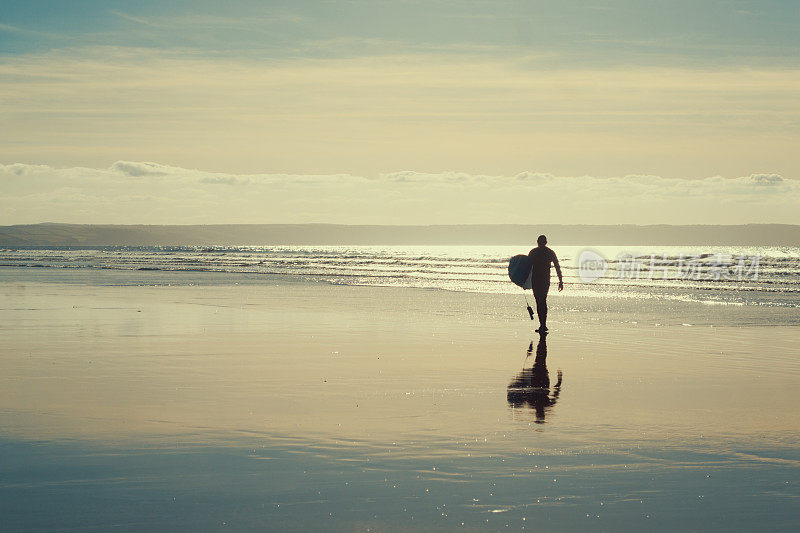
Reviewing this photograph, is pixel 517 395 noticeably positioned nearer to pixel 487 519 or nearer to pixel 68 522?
pixel 487 519

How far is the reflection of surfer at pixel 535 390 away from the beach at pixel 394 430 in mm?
33

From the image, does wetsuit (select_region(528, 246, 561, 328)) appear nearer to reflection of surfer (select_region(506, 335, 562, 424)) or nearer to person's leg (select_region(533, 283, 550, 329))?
person's leg (select_region(533, 283, 550, 329))

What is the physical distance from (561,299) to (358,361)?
17539 mm

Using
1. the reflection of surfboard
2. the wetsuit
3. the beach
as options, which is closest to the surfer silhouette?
the wetsuit

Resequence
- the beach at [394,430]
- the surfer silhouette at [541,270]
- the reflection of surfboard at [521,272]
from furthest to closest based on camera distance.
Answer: the reflection of surfboard at [521,272], the surfer silhouette at [541,270], the beach at [394,430]

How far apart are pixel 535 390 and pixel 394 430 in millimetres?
2889

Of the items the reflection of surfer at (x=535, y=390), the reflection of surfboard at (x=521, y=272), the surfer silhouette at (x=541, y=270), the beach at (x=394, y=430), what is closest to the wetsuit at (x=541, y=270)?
the surfer silhouette at (x=541, y=270)

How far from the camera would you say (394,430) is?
8.08 m

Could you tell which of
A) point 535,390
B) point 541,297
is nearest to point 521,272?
point 541,297

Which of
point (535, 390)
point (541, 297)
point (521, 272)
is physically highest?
point (521, 272)

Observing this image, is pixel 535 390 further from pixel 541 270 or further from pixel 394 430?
pixel 541 270

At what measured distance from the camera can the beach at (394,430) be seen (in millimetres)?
5691

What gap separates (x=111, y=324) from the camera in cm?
1839

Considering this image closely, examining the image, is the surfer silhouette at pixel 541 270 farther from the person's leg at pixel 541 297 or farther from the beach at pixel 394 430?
the beach at pixel 394 430
